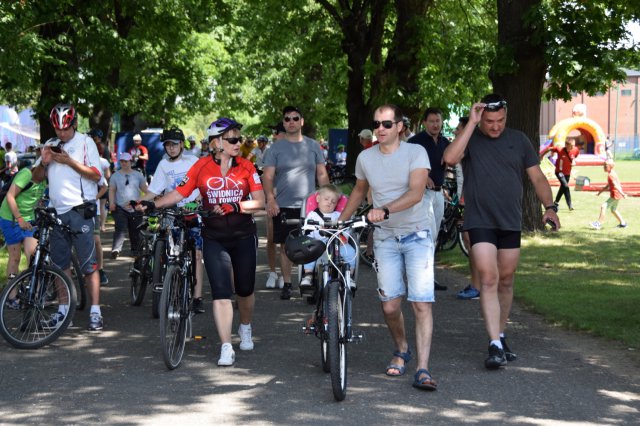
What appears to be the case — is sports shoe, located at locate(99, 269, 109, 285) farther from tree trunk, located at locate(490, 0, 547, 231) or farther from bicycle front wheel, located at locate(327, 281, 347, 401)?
tree trunk, located at locate(490, 0, 547, 231)

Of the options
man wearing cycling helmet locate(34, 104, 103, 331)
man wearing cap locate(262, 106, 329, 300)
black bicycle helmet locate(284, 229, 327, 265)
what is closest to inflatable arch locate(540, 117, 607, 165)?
man wearing cap locate(262, 106, 329, 300)

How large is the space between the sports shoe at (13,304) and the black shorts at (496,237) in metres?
3.81

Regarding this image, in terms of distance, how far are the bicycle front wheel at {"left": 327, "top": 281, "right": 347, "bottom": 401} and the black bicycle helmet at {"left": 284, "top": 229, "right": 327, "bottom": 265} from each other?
14.1 inches

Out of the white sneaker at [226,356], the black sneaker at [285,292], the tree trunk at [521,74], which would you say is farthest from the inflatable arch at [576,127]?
the white sneaker at [226,356]

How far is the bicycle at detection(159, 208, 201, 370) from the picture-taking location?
7695 mm

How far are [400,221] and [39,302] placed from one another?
11.2 ft

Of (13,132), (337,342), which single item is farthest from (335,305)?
(13,132)

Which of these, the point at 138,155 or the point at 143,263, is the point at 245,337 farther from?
the point at 138,155

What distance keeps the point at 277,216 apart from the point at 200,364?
11.6 ft

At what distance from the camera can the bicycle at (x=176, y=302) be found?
7.70 meters

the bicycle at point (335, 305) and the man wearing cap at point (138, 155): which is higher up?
the man wearing cap at point (138, 155)

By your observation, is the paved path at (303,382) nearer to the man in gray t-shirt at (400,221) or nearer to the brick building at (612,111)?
the man in gray t-shirt at (400,221)

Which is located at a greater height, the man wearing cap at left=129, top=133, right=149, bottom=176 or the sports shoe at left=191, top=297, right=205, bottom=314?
the man wearing cap at left=129, top=133, right=149, bottom=176

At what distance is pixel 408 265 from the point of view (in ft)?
24.2
